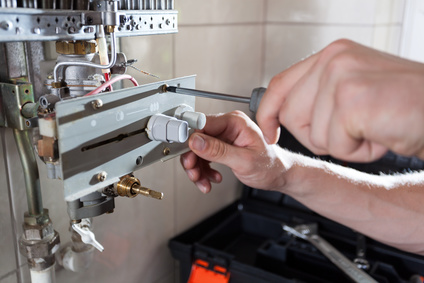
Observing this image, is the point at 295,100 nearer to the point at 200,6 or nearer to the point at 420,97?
the point at 420,97

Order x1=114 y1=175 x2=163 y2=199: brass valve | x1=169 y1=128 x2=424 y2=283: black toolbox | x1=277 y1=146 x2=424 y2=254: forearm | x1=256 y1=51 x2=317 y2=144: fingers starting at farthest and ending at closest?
x1=169 y1=128 x2=424 y2=283: black toolbox, x1=277 y1=146 x2=424 y2=254: forearm, x1=114 y1=175 x2=163 y2=199: brass valve, x1=256 y1=51 x2=317 y2=144: fingers

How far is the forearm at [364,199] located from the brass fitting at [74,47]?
370 millimetres

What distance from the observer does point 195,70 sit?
94cm

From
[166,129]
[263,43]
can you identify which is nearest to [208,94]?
[166,129]

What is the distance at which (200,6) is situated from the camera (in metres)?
0.92

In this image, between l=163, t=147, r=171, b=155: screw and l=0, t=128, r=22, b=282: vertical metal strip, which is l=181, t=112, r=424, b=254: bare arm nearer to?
l=163, t=147, r=171, b=155: screw

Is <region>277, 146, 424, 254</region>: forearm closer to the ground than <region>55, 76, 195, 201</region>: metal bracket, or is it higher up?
closer to the ground

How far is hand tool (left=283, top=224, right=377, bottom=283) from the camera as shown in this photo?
0.81 m

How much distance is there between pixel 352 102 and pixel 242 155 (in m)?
0.32

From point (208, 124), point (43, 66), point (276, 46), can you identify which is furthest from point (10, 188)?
point (276, 46)

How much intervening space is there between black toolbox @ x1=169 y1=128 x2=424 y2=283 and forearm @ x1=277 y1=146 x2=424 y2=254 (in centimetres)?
14

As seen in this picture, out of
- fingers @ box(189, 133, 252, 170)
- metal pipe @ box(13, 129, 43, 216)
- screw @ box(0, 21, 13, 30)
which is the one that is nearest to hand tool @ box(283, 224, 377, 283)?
fingers @ box(189, 133, 252, 170)

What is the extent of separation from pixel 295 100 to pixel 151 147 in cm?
22

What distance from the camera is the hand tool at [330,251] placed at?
2.66ft
